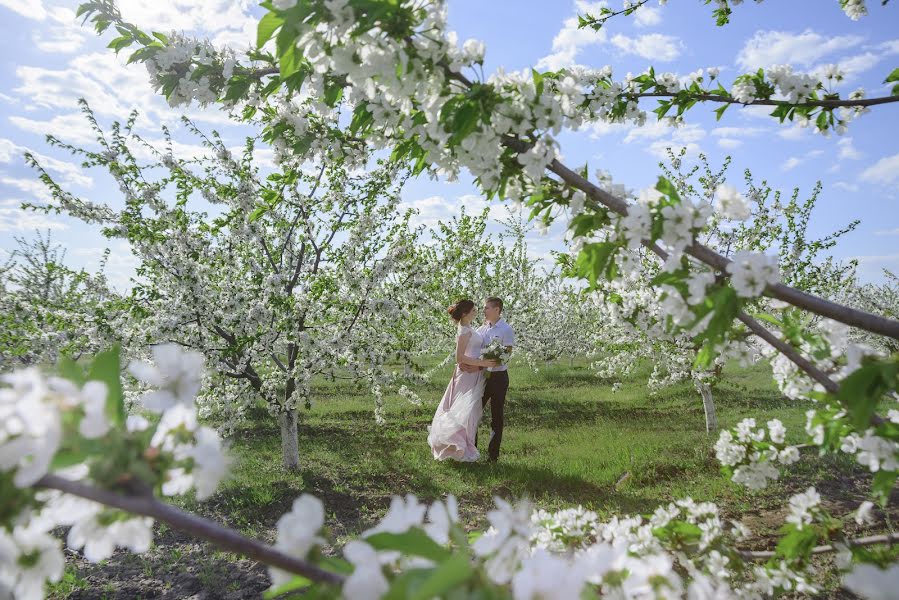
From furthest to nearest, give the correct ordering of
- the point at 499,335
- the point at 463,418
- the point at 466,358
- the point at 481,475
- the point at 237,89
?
the point at 499,335 < the point at 466,358 < the point at 463,418 < the point at 481,475 < the point at 237,89

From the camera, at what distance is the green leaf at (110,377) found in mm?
787

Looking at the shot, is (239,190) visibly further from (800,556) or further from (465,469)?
(800,556)

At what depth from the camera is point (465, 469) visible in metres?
7.14

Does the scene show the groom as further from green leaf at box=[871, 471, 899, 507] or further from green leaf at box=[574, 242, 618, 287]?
green leaf at box=[871, 471, 899, 507]

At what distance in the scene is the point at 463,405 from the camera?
7680 millimetres

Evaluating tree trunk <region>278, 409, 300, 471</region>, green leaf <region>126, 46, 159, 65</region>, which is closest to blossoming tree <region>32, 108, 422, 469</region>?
tree trunk <region>278, 409, 300, 471</region>

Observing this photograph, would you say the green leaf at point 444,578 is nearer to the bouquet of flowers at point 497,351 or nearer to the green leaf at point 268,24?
the green leaf at point 268,24

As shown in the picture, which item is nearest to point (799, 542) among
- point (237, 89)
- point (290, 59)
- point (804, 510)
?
point (804, 510)

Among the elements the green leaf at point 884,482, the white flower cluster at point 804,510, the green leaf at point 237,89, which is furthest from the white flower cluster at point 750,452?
the green leaf at point 237,89

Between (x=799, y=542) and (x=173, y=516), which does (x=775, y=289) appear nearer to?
(x=799, y=542)

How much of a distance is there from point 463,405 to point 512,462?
105 centimetres

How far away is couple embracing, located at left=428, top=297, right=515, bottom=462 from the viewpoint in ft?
24.6

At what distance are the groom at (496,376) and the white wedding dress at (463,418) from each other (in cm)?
16

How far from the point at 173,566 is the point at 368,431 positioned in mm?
5755
